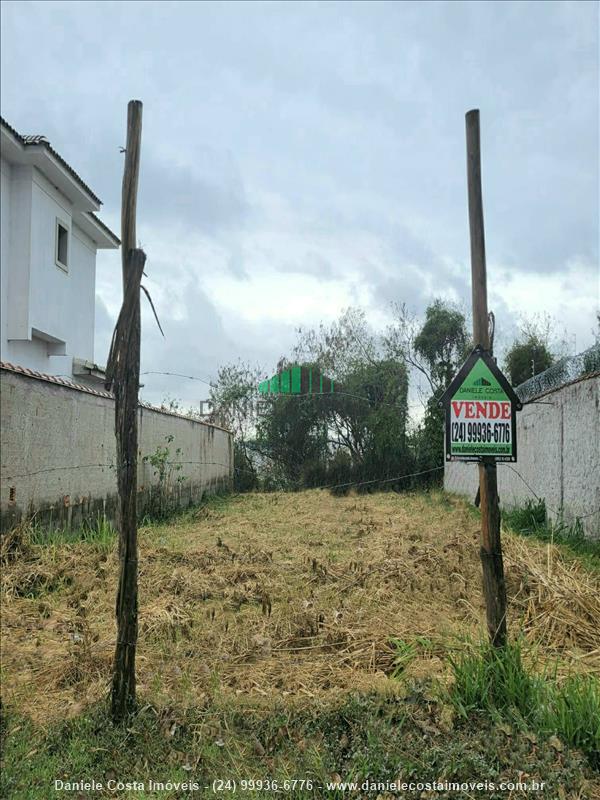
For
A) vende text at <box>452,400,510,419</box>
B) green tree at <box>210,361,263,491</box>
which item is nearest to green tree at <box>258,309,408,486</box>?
green tree at <box>210,361,263,491</box>

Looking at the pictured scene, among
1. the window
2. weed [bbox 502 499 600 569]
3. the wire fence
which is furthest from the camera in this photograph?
the window

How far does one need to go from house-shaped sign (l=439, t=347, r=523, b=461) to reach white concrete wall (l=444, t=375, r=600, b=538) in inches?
133

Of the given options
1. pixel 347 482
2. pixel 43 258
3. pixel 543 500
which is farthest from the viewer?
pixel 347 482

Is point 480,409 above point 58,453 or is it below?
above

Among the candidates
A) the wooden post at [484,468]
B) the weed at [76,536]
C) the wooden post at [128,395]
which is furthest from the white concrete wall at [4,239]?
the wooden post at [484,468]

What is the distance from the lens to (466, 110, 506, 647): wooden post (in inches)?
135

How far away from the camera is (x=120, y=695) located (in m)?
3.05

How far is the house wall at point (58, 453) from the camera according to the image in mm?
5546

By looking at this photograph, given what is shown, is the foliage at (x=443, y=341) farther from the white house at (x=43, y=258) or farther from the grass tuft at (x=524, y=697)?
the grass tuft at (x=524, y=697)

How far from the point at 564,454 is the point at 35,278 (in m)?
9.07

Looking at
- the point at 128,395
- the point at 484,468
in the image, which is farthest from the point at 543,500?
the point at 128,395

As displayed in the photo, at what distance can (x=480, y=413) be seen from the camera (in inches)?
139

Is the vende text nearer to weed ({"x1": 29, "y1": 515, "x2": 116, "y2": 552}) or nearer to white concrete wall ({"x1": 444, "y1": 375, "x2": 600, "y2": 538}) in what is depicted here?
white concrete wall ({"x1": 444, "y1": 375, "x2": 600, "y2": 538})

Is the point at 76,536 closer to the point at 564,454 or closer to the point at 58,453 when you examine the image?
the point at 58,453
